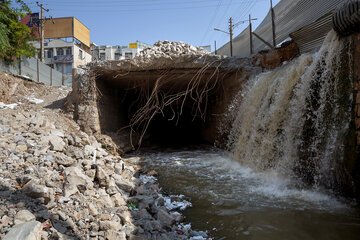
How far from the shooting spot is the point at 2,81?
8.33 metres

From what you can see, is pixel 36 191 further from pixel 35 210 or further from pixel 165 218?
pixel 165 218

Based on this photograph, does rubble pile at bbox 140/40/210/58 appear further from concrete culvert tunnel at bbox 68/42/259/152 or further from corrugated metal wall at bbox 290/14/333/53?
corrugated metal wall at bbox 290/14/333/53

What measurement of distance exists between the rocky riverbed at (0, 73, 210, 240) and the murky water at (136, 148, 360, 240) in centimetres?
29

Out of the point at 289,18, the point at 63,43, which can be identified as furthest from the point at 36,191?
the point at 63,43

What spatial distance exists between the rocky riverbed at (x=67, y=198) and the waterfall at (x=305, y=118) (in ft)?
6.71

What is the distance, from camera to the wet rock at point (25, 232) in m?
1.50

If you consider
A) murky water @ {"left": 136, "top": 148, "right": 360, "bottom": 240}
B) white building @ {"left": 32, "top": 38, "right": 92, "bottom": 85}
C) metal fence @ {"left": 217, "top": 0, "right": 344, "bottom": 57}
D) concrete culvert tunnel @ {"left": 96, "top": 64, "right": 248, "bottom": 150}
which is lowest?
murky water @ {"left": 136, "top": 148, "right": 360, "bottom": 240}

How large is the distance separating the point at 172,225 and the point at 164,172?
246cm

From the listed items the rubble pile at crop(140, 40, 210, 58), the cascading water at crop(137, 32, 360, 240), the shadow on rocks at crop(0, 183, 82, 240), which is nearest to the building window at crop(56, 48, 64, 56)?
the rubble pile at crop(140, 40, 210, 58)

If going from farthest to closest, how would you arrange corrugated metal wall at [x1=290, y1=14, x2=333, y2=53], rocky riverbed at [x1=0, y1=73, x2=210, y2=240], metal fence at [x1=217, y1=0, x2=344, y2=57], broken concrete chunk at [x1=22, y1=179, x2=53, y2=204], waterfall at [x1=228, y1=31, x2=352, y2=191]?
metal fence at [x1=217, y1=0, x2=344, y2=57] → corrugated metal wall at [x1=290, y1=14, x2=333, y2=53] → waterfall at [x1=228, y1=31, x2=352, y2=191] → broken concrete chunk at [x1=22, y1=179, x2=53, y2=204] → rocky riverbed at [x1=0, y1=73, x2=210, y2=240]

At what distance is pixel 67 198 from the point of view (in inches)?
89.5

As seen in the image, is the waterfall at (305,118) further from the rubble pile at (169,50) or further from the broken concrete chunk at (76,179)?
the broken concrete chunk at (76,179)

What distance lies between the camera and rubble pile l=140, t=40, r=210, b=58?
5.82 meters

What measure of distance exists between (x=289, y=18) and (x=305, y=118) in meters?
3.24
